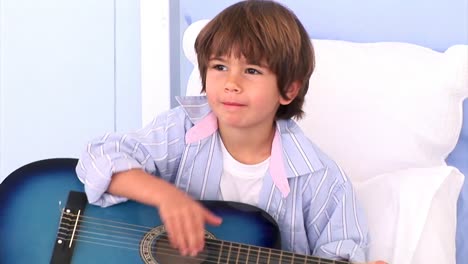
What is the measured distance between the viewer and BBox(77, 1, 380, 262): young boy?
3.41ft

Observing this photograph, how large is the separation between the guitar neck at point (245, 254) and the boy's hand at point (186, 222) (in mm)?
47

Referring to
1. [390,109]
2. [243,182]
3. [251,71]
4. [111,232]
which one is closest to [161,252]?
[111,232]

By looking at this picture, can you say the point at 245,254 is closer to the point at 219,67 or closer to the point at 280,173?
the point at 280,173

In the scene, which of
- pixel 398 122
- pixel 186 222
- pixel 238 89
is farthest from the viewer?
pixel 398 122

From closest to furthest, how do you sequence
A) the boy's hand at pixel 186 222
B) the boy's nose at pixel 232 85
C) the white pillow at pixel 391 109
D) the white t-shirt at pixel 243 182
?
the boy's hand at pixel 186 222, the boy's nose at pixel 232 85, the white t-shirt at pixel 243 182, the white pillow at pixel 391 109

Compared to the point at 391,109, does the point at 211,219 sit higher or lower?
lower

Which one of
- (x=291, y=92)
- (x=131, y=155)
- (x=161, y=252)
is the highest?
(x=291, y=92)

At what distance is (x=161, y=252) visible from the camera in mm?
995

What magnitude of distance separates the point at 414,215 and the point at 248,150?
293mm

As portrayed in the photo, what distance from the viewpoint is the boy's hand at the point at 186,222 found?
0.92 meters

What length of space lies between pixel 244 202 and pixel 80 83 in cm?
68

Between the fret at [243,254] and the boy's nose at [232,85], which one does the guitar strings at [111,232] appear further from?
the boy's nose at [232,85]

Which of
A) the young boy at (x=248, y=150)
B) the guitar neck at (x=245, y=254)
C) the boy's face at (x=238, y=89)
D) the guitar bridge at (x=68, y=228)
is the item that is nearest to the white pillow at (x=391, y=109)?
the young boy at (x=248, y=150)

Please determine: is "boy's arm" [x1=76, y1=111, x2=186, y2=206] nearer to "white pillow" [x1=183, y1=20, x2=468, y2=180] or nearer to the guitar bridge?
the guitar bridge
